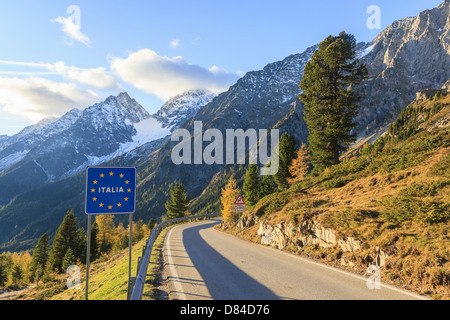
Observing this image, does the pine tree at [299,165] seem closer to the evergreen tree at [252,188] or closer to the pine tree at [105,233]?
the evergreen tree at [252,188]

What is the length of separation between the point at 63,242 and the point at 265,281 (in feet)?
167

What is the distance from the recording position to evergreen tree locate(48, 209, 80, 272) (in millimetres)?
45625

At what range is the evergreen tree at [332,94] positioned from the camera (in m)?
24.5

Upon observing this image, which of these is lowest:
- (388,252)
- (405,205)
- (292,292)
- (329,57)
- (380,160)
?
(292,292)

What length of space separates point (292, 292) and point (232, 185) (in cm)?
3223

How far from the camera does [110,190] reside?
751cm

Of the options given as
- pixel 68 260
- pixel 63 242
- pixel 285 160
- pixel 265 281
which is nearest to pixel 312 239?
pixel 265 281

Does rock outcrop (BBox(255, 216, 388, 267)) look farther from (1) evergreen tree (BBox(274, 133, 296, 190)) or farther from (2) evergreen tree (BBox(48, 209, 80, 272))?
(2) evergreen tree (BBox(48, 209, 80, 272))

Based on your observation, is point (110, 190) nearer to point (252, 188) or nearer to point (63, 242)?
point (252, 188)

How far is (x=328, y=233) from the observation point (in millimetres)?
11766

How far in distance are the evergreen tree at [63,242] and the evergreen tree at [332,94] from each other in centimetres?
4632
